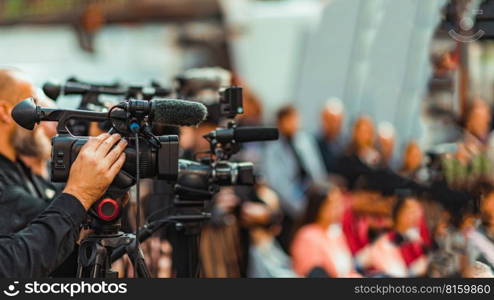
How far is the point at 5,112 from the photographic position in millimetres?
2572

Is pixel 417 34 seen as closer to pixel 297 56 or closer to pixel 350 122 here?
pixel 350 122

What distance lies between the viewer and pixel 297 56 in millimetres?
7840

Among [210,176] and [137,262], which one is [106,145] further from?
[210,176]

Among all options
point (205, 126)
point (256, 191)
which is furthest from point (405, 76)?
point (205, 126)

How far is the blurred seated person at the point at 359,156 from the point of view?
5.14m

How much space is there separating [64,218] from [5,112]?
73cm

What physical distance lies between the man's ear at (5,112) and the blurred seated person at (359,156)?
2.91m

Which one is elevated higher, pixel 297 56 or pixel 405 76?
pixel 297 56

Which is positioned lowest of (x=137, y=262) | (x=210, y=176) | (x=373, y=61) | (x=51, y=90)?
(x=137, y=262)

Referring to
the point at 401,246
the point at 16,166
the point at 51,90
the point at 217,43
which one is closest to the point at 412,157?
the point at 401,246

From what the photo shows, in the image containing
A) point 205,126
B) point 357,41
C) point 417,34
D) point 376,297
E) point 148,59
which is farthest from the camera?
point 148,59

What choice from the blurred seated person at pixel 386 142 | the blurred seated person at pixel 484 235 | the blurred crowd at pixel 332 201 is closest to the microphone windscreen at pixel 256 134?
the blurred crowd at pixel 332 201

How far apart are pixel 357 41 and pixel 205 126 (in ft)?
10.9

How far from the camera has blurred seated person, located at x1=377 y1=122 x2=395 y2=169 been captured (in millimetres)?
5020
